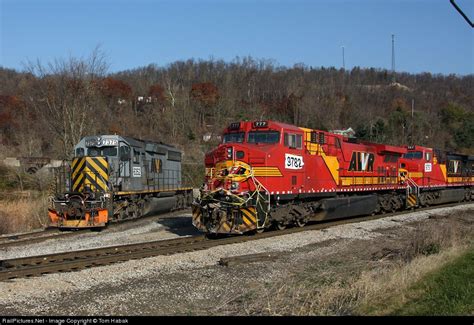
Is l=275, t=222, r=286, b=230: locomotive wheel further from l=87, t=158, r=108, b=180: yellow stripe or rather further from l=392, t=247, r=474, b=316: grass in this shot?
l=392, t=247, r=474, b=316: grass

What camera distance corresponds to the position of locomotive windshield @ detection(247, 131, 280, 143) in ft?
50.4

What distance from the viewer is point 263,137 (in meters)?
15.5

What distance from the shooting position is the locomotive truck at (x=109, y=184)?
56.4 ft

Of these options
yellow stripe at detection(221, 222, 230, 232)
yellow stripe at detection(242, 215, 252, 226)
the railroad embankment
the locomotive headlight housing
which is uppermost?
the locomotive headlight housing

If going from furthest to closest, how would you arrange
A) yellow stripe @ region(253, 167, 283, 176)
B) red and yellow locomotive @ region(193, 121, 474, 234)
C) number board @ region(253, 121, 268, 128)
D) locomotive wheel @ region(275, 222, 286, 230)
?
locomotive wheel @ region(275, 222, 286, 230), number board @ region(253, 121, 268, 128), yellow stripe @ region(253, 167, 283, 176), red and yellow locomotive @ region(193, 121, 474, 234)

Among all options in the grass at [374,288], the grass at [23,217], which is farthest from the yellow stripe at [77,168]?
the grass at [374,288]

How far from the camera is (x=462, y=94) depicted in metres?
119

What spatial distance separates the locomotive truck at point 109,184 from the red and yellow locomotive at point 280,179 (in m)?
4.58

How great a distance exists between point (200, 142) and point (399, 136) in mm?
29468

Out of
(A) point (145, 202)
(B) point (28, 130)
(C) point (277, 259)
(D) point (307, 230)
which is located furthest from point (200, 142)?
(C) point (277, 259)

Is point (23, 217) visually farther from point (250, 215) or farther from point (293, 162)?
point (293, 162)

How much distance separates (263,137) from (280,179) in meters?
1.43

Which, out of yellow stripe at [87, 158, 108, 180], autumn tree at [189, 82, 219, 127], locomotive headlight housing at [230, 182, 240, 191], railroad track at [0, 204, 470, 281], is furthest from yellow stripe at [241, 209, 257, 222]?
autumn tree at [189, 82, 219, 127]

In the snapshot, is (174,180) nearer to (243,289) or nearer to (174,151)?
(174,151)
